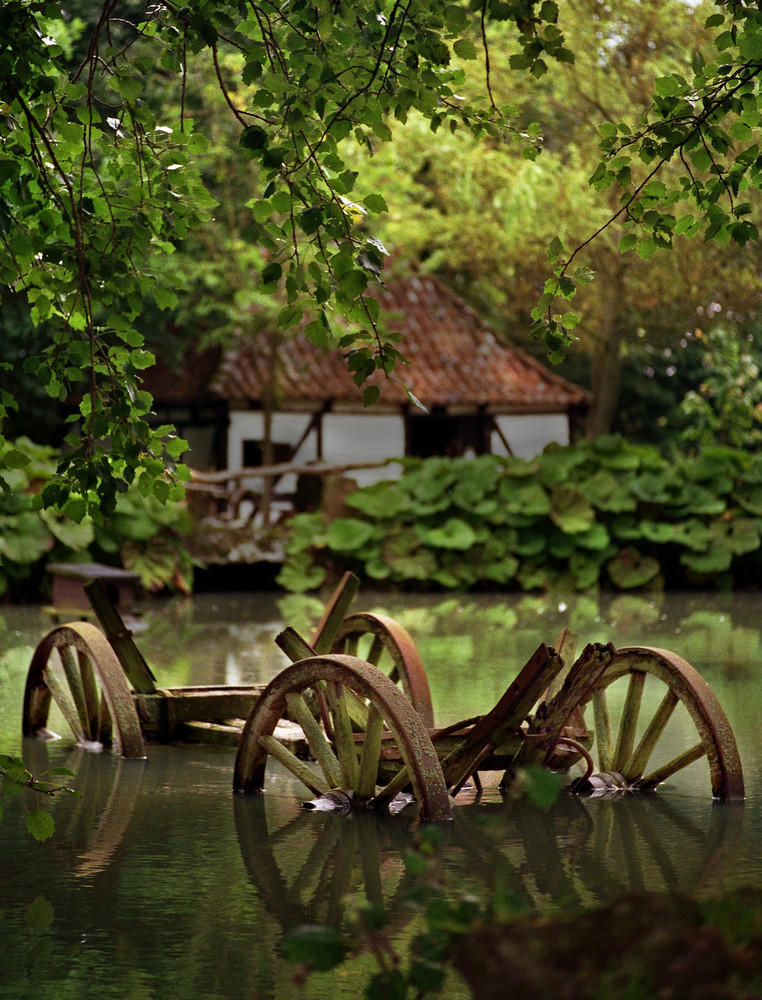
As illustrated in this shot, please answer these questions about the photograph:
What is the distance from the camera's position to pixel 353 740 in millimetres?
5594

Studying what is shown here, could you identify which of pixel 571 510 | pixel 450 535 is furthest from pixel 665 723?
pixel 571 510

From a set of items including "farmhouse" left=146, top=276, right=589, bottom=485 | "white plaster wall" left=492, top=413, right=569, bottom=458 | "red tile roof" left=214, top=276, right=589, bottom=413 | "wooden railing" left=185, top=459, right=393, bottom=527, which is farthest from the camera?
"white plaster wall" left=492, top=413, right=569, bottom=458

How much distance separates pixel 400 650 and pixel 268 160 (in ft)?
10.0

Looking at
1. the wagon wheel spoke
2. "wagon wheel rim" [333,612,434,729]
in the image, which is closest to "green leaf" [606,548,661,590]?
"wagon wheel rim" [333,612,434,729]

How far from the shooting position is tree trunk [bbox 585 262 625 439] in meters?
22.2

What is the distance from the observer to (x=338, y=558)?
1714cm

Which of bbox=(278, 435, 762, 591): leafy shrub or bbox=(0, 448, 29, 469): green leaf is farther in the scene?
bbox=(278, 435, 762, 591): leafy shrub

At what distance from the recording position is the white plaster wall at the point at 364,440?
→ 2442 cm

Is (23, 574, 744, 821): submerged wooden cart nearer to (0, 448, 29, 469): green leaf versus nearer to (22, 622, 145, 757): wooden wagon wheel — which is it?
(22, 622, 145, 757): wooden wagon wheel

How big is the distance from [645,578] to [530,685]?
39.6ft

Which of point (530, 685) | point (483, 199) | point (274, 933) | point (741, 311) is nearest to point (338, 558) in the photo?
point (483, 199)

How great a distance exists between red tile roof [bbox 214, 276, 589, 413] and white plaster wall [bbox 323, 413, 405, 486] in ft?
1.46

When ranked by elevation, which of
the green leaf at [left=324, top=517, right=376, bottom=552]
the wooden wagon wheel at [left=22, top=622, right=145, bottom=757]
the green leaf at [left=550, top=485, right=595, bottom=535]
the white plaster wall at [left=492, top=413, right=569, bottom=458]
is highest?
the white plaster wall at [left=492, top=413, right=569, bottom=458]

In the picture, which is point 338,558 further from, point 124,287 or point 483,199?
point 124,287
